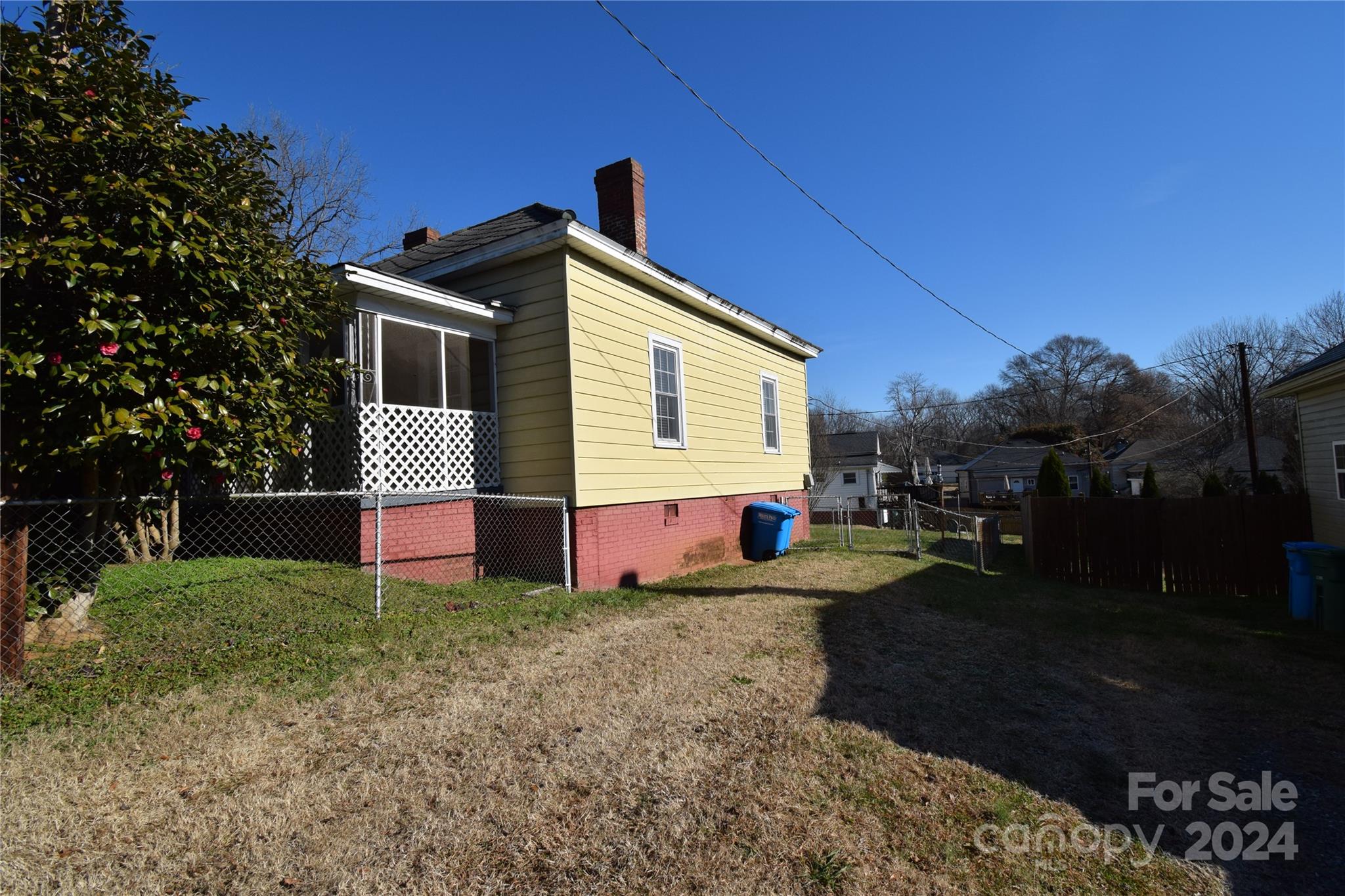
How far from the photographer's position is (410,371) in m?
12.0

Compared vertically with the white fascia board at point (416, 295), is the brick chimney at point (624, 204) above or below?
above

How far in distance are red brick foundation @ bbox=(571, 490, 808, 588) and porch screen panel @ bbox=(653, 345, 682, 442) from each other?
1189 mm

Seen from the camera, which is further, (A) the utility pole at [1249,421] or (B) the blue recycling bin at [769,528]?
(A) the utility pole at [1249,421]

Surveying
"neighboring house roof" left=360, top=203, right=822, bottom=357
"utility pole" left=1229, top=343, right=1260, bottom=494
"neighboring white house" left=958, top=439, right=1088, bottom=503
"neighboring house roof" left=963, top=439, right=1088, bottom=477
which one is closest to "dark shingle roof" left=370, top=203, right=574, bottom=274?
"neighboring house roof" left=360, top=203, right=822, bottom=357

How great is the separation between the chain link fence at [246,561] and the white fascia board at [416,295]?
2.42 m

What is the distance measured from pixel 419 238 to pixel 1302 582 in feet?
52.3

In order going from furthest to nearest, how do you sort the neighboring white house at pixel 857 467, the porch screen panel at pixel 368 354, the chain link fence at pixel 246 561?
the neighboring white house at pixel 857 467, the porch screen panel at pixel 368 354, the chain link fence at pixel 246 561

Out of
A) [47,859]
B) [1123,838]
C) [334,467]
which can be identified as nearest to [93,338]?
[47,859]

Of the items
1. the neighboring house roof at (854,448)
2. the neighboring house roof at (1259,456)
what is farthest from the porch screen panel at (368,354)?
the neighboring house roof at (1259,456)

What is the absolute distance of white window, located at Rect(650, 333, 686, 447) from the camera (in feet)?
34.4

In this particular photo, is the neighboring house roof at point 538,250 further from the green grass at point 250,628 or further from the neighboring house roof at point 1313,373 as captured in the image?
the neighboring house roof at point 1313,373

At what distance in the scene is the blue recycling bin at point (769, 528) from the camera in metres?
11.2

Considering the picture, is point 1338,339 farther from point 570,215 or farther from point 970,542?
point 570,215

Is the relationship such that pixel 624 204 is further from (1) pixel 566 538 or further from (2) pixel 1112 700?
(2) pixel 1112 700
